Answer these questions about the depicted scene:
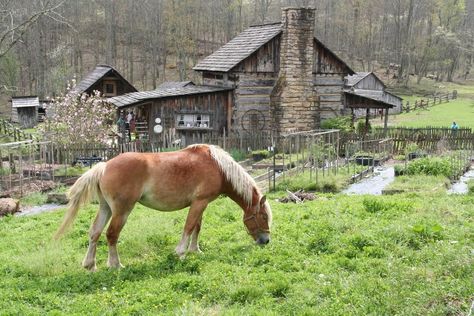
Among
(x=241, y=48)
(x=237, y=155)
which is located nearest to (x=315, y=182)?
(x=237, y=155)

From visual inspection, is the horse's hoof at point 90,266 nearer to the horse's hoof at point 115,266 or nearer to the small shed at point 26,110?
the horse's hoof at point 115,266

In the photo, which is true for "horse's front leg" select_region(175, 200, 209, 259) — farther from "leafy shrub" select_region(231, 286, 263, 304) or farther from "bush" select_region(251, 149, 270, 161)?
"bush" select_region(251, 149, 270, 161)

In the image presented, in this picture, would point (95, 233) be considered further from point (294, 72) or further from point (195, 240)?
point (294, 72)

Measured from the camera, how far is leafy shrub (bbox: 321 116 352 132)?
27.3 metres

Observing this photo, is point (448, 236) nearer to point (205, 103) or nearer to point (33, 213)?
point (33, 213)

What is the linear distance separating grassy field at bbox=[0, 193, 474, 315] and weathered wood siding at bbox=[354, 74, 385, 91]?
4092 cm

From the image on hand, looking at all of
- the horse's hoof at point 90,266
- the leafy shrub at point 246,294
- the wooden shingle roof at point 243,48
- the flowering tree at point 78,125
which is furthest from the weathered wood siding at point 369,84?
the leafy shrub at point 246,294

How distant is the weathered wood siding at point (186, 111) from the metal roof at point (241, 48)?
5.31ft

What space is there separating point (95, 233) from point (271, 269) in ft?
9.17

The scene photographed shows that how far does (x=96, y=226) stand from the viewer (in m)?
8.24

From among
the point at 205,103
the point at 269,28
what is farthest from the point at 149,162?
the point at 269,28

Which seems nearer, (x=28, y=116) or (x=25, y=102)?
(x=25, y=102)

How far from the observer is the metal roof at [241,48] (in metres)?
26.3

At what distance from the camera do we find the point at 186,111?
26.0 metres
